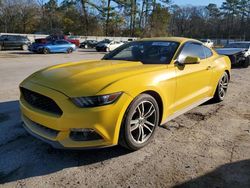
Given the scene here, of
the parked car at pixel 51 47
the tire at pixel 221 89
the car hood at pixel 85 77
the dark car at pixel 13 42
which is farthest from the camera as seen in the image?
the dark car at pixel 13 42

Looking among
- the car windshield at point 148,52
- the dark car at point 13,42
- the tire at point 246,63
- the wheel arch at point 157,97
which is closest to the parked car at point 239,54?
the tire at point 246,63

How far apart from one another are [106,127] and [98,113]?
20cm

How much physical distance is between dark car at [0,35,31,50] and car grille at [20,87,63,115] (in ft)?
84.1

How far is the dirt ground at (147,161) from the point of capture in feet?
10.1

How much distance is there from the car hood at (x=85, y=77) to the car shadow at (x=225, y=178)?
1482 millimetres

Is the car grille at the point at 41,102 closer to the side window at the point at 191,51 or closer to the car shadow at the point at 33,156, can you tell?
the car shadow at the point at 33,156

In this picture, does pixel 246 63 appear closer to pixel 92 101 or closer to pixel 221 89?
pixel 221 89

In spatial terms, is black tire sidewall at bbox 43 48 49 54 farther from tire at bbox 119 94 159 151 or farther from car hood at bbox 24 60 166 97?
tire at bbox 119 94 159 151

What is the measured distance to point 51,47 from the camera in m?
24.7

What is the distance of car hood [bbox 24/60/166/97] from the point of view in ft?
10.8

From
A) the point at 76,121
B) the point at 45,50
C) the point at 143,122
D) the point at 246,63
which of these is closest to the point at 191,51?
the point at 143,122

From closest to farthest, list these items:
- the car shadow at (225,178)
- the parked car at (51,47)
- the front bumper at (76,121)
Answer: the car shadow at (225,178)
the front bumper at (76,121)
the parked car at (51,47)

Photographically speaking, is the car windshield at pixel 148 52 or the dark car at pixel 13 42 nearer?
the car windshield at pixel 148 52

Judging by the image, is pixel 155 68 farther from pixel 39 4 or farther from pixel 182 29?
pixel 182 29
